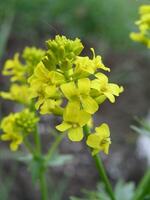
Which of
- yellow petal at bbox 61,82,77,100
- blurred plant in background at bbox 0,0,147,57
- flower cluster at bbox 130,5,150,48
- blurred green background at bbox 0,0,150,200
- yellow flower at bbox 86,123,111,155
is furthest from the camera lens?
blurred plant in background at bbox 0,0,147,57

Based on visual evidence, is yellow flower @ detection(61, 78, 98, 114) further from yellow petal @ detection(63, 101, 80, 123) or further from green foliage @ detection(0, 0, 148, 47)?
green foliage @ detection(0, 0, 148, 47)

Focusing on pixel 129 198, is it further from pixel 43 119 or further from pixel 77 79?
pixel 43 119

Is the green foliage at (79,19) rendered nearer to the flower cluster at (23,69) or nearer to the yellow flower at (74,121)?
the flower cluster at (23,69)

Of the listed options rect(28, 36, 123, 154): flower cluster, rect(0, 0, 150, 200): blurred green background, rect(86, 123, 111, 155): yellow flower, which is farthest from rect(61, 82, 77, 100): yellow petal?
rect(0, 0, 150, 200): blurred green background

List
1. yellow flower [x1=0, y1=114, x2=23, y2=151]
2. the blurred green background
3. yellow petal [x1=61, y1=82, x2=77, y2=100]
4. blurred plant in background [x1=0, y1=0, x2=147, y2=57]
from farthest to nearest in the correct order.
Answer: blurred plant in background [x1=0, y1=0, x2=147, y2=57]
the blurred green background
yellow flower [x1=0, y1=114, x2=23, y2=151]
yellow petal [x1=61, y1=82, x2=77, y2=100]

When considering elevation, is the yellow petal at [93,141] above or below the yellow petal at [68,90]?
below

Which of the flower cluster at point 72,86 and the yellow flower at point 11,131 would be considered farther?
the yellow flower at point 11,131

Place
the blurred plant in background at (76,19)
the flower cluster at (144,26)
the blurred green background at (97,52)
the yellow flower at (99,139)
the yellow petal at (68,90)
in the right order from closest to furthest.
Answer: the yellow petal at (68,90) → the yellow flower at (99,139) → the flower cluster at (144,26) → the blurred green background at (97,52) → the blurred plant in background at (76,19)

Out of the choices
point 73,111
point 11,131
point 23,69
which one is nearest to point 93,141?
point 73,111

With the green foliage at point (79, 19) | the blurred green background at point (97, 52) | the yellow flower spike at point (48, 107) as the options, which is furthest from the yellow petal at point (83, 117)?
the green foliage at point (79, 19)
